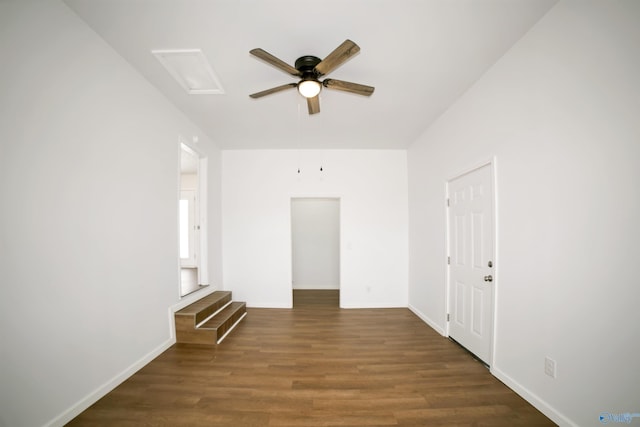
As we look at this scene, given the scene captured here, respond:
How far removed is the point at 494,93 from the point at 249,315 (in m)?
4.48

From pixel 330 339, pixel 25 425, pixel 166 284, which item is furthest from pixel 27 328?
pixel 330 339

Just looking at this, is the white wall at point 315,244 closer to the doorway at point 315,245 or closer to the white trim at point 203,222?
the doorway at point 315,245

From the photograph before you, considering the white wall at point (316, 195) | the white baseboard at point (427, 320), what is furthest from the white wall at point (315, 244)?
the white baseboard at point (427, 320)

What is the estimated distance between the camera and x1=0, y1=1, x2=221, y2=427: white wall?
1385mm

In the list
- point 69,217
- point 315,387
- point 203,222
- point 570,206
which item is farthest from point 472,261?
point 203,222

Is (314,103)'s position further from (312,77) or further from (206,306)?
(206,306)

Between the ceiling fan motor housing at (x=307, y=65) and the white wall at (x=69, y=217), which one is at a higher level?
the ceiling fan motor housing at (x=307, y=65)

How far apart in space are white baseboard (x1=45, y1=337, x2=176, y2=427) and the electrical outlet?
353 centimetres

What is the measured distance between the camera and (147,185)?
8.20 ft

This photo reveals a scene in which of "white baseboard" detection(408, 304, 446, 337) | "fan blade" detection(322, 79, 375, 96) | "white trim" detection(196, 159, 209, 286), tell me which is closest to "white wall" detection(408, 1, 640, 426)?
"white baseboard" detection(408, 304, 446, 337)

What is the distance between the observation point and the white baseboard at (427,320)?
3211 mm

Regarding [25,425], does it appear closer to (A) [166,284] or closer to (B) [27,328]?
(B) [27,328]

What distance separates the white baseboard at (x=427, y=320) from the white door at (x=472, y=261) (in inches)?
7.0

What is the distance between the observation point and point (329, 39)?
188 centimetres
